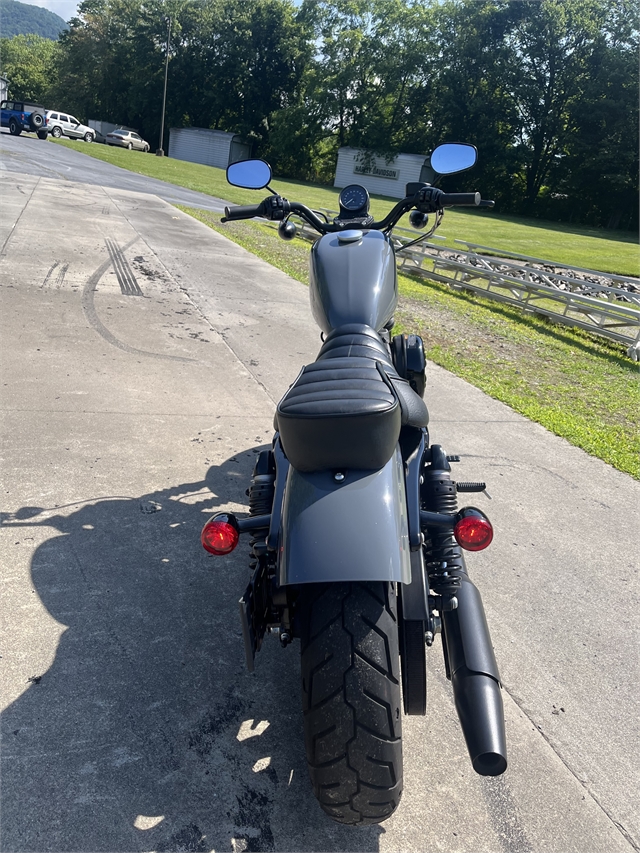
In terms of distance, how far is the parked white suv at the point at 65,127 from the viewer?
4231cm

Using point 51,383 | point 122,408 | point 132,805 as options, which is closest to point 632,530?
point 132,805

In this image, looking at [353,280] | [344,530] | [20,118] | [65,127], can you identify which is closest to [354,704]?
[344,530]

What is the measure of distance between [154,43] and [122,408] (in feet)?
206

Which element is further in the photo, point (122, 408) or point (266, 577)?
point (122, 408)

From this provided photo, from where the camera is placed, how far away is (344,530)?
1820 millimetres

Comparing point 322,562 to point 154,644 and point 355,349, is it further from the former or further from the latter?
point 154,644

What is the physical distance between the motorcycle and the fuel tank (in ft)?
0.67

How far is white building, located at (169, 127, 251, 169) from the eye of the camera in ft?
170

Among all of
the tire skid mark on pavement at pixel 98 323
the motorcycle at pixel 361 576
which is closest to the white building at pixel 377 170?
the tire skid mark on pavement at pixel 98 323

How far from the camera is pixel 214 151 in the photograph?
172 ft

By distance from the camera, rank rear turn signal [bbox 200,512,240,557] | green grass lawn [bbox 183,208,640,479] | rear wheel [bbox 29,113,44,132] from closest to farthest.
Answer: rear turn signal [bbox 200,512,240,557]
green grass lawn [bbox 183,208,640,479]
rear wheel [bbox 29,113,44,132]

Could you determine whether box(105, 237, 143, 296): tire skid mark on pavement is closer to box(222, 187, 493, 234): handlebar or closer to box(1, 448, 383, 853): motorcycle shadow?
box(222, 187, 493, 234): handlebar

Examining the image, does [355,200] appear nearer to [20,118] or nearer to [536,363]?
[536,363]

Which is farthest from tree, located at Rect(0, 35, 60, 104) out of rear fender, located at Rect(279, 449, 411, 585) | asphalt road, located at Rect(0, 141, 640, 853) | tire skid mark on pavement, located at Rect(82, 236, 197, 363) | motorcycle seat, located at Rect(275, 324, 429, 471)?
rear fender, located at Rect(279, 449, 411, 585)
